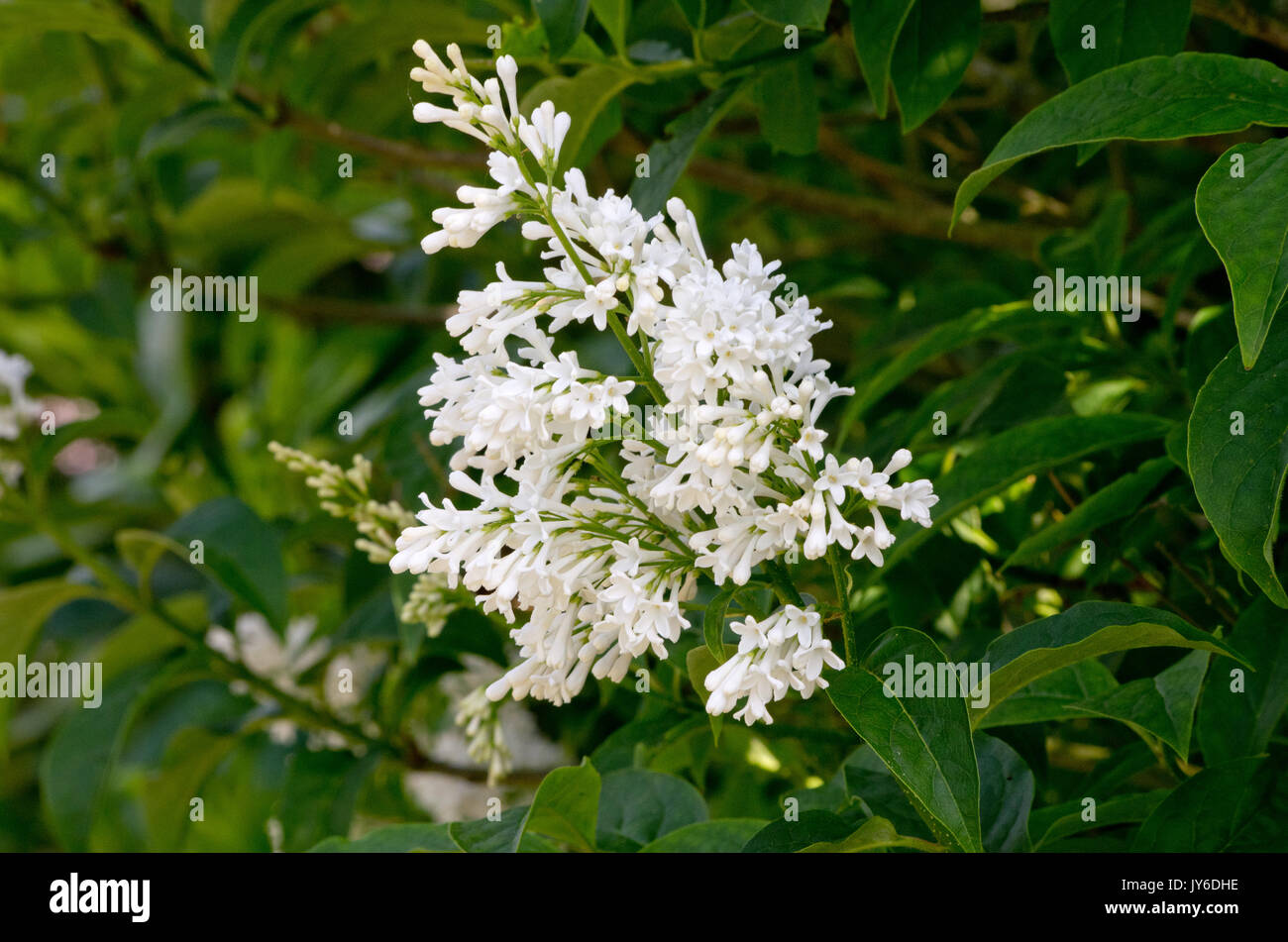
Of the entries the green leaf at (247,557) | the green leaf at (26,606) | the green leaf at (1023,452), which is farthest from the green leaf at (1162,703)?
the green leaf at (26,606)

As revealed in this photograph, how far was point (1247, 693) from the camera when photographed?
42.2 inches

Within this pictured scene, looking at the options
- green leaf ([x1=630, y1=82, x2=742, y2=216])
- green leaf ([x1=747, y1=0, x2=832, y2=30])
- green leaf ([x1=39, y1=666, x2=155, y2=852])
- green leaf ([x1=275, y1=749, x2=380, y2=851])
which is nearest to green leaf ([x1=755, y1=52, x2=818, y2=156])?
green leaf ([x1=630, y1=82, x2=742, y2=216])

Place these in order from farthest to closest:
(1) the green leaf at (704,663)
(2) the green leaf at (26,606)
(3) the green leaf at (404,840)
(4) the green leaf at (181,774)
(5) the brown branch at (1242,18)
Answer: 1. (4) the green leaf at (181,774)
2. (2) the green leaf at (26,606)
3. (5) the brown branch at (1242,18)
4. (3) the green leaf at (404,840)
5. (1) the green leaf at (704,663)

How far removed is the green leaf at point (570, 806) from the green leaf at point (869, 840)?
20cm

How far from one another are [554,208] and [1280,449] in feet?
1.80

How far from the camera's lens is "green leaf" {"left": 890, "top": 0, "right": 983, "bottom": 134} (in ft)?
4.06

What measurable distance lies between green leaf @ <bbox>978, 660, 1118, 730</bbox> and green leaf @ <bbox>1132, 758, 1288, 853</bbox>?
0.35ft

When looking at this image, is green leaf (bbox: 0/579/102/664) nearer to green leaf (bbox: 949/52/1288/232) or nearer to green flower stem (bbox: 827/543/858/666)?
green flower stem (bbox: 827/543/858/666)

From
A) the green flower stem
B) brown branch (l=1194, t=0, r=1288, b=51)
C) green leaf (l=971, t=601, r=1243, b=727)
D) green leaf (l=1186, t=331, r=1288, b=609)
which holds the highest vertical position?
brown branch (l=1194, t=0, r=1288, b=51)

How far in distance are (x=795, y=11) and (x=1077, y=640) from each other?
611mm

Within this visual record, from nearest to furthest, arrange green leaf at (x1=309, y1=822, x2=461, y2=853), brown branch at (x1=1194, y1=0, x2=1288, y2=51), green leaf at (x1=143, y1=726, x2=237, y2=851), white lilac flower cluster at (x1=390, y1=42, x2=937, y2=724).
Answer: white lilac flower cluster at (x1=390, y1=42, x2=937, y2=724), green leaf at (x1=309, y1=822, x2=461, y2=853), brown branch at (x1=1194, y1=0, x2=1288, y2=51), green leaf at (x1=143, y1=726, x2=237, y2=851)

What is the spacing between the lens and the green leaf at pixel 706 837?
106cm

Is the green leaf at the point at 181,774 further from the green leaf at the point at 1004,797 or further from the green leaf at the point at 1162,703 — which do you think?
the green leaf at the point at 1162,703
